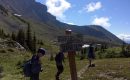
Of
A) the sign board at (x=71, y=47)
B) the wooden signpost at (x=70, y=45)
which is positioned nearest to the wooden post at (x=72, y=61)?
the wooden signpost at (x=70, y=45)

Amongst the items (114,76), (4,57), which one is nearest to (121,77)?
(114,76)

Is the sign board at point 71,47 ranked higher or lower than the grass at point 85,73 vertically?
higher

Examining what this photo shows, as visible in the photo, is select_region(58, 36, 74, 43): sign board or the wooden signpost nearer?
the wooden signpost

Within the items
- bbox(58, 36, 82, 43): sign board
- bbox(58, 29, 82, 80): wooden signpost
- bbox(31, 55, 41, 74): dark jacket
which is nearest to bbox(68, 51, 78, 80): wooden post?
bbox(58, 29, 82, 80): wooden signpost

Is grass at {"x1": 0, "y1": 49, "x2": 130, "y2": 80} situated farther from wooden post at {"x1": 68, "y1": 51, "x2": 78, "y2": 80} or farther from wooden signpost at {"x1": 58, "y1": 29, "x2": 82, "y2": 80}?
wooden signpost at {"x1": 58, "y1": 29, "x2": 82, "y2": 80}

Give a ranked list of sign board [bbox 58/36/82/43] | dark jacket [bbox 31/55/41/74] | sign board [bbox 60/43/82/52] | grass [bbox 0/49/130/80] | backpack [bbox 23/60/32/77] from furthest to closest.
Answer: grass [bbox 0/49/130/80] < sign board [bbox 58/36/82/43] < sign board [bbox 60/43/82/52] < dark jacket [bbox 31/55/41/74] < backpack [bbox 23/60/32/77]

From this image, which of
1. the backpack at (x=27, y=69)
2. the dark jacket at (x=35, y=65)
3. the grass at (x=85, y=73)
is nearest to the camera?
the backpack at (x=27, y=69)

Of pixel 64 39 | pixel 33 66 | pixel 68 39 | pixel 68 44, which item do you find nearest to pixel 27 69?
pixel 33 66

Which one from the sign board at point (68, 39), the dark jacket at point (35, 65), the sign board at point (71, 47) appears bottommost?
the dark jacket at point (35, 65)

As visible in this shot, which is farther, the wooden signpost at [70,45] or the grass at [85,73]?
the grass at [85,73]

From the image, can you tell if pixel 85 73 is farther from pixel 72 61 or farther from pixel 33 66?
pixel 33 66

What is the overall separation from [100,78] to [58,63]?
3405mm

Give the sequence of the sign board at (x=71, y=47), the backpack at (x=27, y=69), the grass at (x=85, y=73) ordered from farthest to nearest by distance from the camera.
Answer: the grass at (x=85, y=73), the sign board at (x=71, y=47), the backpack at (x=27, y=69)

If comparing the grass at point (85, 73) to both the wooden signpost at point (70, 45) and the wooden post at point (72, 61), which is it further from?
the wooden signpost at point (70, 45)
